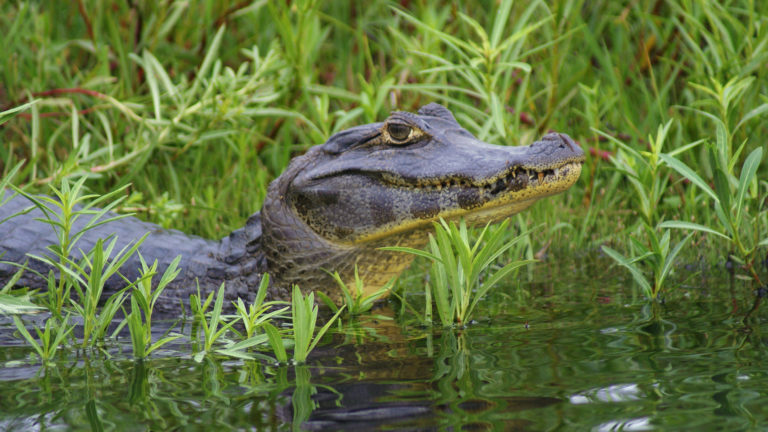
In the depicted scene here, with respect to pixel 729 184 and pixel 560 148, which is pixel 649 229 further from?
pixel 560 148

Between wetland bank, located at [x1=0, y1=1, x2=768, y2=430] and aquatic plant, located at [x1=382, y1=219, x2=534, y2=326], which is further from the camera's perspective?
aquatic plant, located at [x1=382, y1=219, x2=534, y2=326]

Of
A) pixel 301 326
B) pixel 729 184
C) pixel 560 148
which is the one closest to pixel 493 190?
pixel 560 148

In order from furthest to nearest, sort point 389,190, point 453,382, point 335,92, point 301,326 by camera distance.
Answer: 1. point 335,92
2. point 389,190
3. point 301,326
4. point 453,382

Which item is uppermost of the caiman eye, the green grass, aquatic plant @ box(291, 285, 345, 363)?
the green grass

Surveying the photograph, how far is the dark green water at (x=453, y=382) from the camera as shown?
1781 mm

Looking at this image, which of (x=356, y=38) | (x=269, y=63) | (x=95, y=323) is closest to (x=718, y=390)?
(x=95, y=323)

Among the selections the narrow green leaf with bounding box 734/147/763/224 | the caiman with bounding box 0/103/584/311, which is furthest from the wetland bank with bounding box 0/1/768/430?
the caiman with bounding box 0/103/584/311

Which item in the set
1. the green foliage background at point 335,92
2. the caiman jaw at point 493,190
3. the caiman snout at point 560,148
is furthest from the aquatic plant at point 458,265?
the green foliage background at point 335,92

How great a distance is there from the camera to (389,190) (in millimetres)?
3234

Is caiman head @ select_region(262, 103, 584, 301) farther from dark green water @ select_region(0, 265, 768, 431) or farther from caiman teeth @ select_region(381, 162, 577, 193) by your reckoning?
dark green water @ select_region(0, 265, 768, 431)

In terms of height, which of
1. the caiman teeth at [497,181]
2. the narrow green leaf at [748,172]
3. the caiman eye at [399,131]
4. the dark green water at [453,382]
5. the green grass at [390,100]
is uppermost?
the green grass at [390,100]

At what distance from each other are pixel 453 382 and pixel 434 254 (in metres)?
0.75

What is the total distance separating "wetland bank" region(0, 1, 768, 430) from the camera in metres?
1.93

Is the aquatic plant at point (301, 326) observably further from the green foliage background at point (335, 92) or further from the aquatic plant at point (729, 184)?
the green foliage background at point (335, 92)
